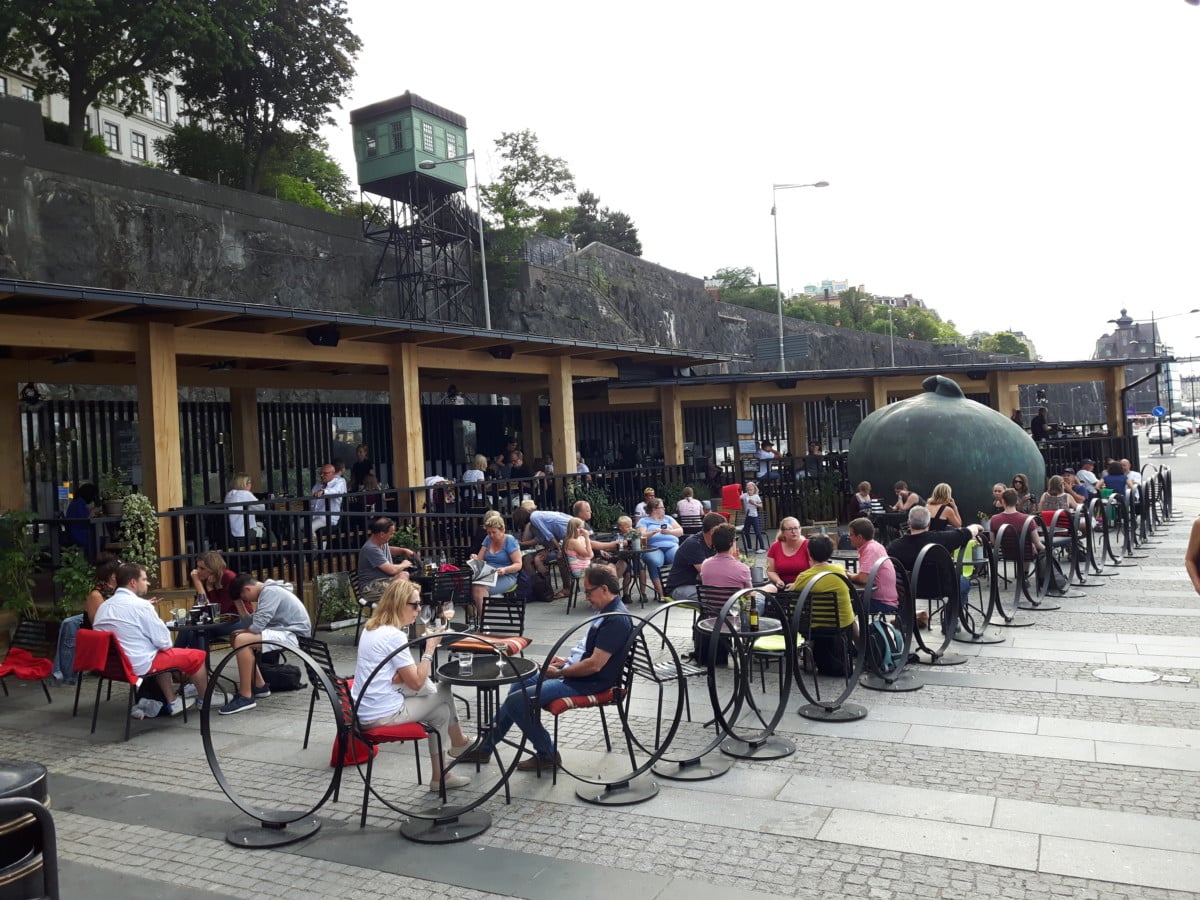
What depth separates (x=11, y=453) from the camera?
489 inches

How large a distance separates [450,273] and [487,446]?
1616 cm

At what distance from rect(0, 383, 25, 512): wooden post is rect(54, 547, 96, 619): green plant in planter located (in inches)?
141

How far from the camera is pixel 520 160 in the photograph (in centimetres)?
4388

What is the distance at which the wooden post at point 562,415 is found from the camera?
56.7 ft

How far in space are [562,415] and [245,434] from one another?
6.09 m

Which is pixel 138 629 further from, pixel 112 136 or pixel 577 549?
pixel 112 136

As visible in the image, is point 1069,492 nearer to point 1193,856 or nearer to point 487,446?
point 1193,856

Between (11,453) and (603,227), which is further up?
(603,227)

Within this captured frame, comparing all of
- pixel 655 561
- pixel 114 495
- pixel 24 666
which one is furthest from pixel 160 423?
pixel 655 561

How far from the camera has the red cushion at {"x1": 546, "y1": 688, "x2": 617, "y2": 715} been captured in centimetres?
546

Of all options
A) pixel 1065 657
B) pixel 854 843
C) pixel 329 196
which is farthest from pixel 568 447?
pixel 329 196

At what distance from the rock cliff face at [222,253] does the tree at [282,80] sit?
3.87 m

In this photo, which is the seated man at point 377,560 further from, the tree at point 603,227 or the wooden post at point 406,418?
the tree at point 603,227

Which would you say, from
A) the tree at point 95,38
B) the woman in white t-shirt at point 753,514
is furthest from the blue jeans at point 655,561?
the tree at point 95,38
